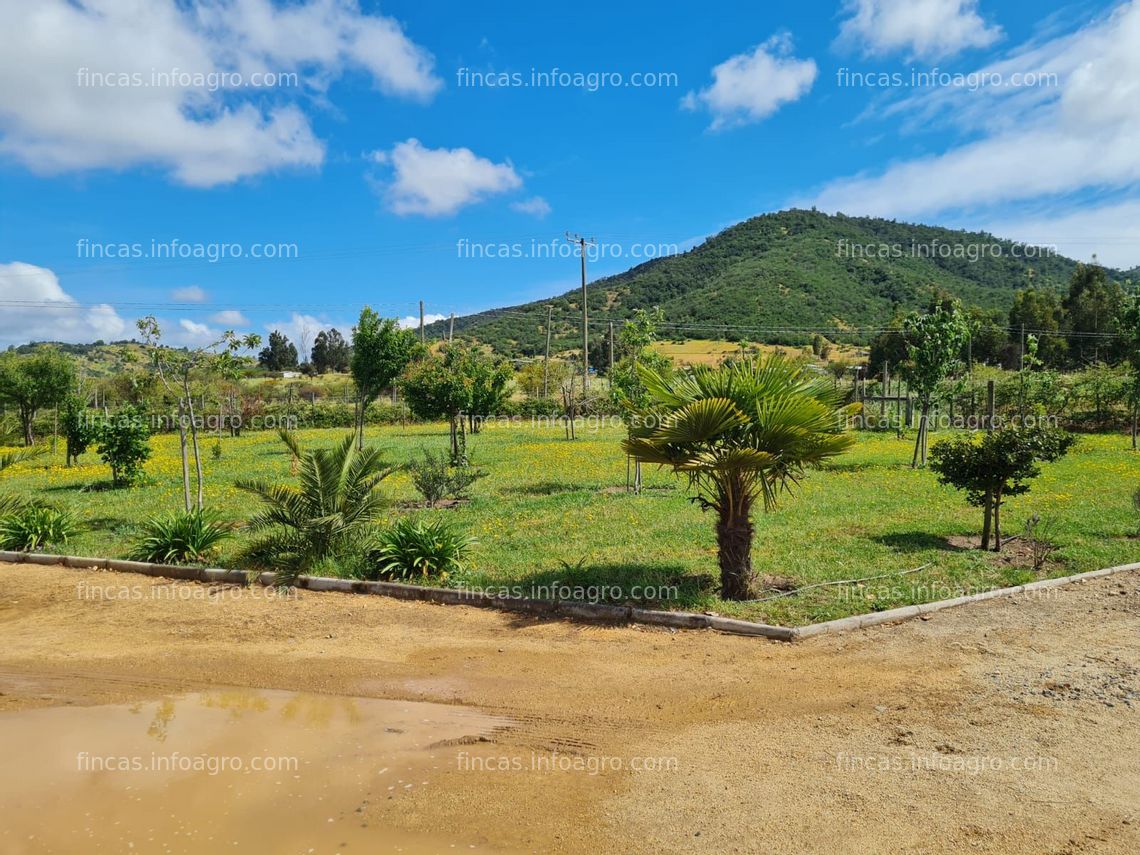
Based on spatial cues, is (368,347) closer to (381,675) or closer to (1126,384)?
(381,675)

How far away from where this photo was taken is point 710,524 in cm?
→ 1195

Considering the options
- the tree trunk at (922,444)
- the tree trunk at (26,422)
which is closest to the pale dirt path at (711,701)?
the tree trunk at (922,444)

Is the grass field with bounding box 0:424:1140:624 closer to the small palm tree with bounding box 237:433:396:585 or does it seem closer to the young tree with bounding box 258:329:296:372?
the small palm tree with bounding box 237:433:396:585

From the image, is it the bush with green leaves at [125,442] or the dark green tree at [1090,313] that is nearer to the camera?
the bush with green leaves at [125,442]

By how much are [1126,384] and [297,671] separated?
93.3 feet

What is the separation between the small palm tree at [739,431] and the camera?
7441 mm

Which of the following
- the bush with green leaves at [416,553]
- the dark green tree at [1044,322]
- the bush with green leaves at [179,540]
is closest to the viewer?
the bush with green leaves at [416,553]

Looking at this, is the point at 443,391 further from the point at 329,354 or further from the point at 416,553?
the point at 329,354

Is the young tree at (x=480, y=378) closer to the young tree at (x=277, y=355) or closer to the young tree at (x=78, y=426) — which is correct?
the young tree at (x=78, y=426)

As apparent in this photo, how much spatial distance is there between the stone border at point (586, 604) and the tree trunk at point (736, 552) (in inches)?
28.4

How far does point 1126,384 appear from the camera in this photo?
2484cm

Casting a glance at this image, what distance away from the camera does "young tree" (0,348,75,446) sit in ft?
90.2

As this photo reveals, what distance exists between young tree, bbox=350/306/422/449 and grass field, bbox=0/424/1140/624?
4.26 meters

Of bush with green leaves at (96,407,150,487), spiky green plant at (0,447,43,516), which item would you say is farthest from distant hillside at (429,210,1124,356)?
spiky green plant at (0,447,43,516)
